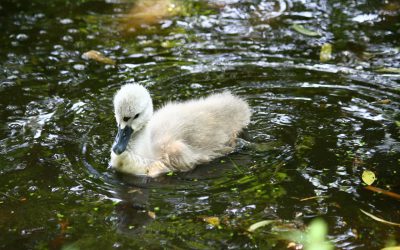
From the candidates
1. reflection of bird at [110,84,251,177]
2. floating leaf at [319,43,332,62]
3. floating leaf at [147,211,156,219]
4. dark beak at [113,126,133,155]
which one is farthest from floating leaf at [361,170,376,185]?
floating leaf at [319,43,332,62]

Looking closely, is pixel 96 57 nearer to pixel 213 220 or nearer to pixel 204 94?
pixel 204 94

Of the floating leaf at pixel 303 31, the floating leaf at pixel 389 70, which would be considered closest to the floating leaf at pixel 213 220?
the floating leaf at pixel 389 70

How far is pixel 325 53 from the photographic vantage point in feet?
23.3

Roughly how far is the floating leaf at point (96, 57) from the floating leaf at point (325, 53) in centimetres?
234

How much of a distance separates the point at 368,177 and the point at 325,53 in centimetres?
247

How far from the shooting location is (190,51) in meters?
7.32

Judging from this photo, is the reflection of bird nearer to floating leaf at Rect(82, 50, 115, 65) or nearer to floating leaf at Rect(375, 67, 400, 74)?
floating leaf at Rect(82, 50, 115, 65)

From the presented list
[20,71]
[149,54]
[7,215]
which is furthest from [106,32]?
[7,215]

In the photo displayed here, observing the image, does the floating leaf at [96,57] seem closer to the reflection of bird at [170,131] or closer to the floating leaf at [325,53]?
the reflection of bird at [170,131]

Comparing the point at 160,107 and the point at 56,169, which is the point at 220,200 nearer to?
the point at 56,169

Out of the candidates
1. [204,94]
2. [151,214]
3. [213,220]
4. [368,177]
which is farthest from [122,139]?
[368,177]

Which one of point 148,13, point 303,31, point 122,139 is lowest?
point 122,139

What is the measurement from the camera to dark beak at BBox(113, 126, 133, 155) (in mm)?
5062

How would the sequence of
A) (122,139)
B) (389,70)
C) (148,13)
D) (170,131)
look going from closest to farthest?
(122,139)
(170,131)
(389,70)
(148,13)
